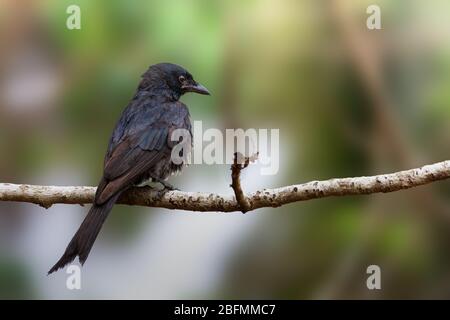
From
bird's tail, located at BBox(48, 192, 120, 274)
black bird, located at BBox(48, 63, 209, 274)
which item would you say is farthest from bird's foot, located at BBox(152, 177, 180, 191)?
bird's tail, located at BBox(48, 192, 120, 274)

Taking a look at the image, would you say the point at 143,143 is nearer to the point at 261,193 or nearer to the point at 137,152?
A: the point at 137,152

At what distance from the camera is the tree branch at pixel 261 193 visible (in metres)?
3.12

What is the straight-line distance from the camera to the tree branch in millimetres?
3123

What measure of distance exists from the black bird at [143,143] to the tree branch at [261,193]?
0.38ft

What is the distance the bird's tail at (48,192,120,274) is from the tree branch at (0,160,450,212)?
0.10m

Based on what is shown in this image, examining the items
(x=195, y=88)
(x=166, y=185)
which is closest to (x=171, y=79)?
(x=195, y=88)

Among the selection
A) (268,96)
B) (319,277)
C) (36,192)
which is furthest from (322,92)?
(36,192)

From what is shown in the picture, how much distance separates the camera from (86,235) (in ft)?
10.9

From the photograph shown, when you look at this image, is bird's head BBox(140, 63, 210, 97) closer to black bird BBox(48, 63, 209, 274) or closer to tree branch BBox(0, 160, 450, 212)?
black bird BBox(48, 63, 209, 274)

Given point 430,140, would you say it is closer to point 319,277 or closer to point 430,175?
point 319,277

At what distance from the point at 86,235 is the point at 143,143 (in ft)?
1.86

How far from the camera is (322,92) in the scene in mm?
4754

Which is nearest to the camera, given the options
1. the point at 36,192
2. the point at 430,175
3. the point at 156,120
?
the point at 430,175

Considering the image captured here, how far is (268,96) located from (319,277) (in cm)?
115
